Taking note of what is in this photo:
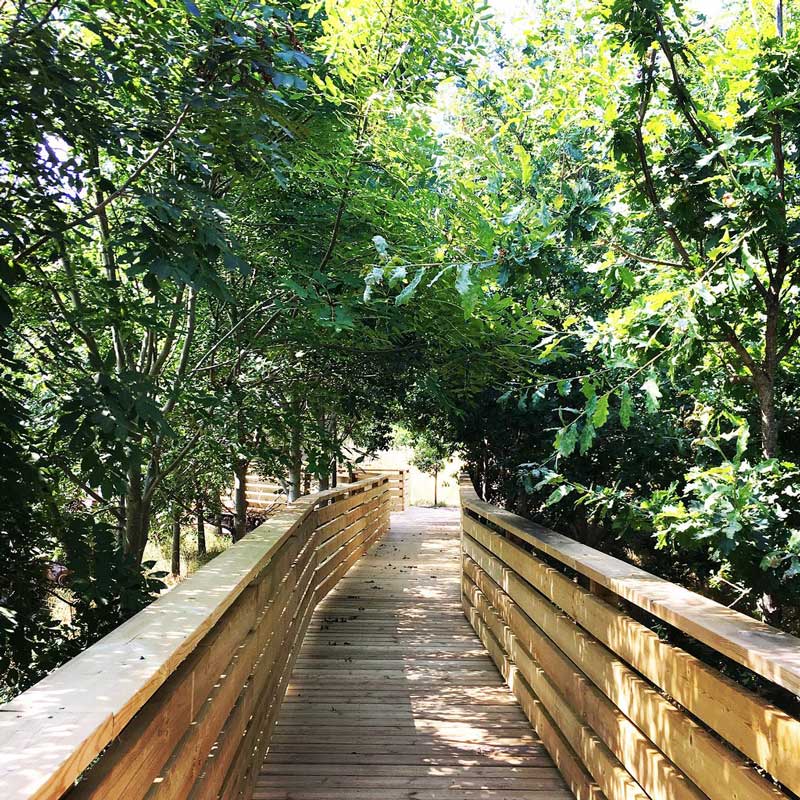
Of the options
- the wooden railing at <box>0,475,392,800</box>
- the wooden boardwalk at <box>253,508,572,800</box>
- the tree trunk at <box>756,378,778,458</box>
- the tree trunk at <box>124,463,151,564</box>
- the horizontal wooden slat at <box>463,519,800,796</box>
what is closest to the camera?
the wooden railing at <box>0,475,392,800</box>

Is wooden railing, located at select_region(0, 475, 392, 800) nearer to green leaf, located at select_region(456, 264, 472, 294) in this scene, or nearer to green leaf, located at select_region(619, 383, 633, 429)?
green leaf, located at select_region(456, 264, 472, 294)

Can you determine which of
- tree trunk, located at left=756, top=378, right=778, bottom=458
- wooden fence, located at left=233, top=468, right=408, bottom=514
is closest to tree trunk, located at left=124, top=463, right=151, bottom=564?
tree trunk, located at left=756, top=378, right=778, bottom=458

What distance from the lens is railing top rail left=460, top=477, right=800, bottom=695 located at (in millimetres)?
1354

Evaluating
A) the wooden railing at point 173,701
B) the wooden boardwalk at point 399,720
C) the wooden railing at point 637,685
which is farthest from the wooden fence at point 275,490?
the wooden railing at point 173,701

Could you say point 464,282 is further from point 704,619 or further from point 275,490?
point 275,490

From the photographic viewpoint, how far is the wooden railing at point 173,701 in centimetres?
94

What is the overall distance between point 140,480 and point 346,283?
2.40 m

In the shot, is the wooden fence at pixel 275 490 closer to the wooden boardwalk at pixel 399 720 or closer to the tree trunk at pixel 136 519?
the wooden boardwalk at pixel 399 720

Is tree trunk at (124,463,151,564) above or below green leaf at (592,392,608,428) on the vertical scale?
below

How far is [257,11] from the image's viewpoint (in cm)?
262

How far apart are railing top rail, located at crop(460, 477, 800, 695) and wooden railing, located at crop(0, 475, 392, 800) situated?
3.59ft

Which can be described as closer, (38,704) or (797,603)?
(38,704)

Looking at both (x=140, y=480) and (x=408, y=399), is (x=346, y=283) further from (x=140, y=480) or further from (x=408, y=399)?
(x=408, y=399)

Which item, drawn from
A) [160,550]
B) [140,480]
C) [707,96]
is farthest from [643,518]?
[160,550]
